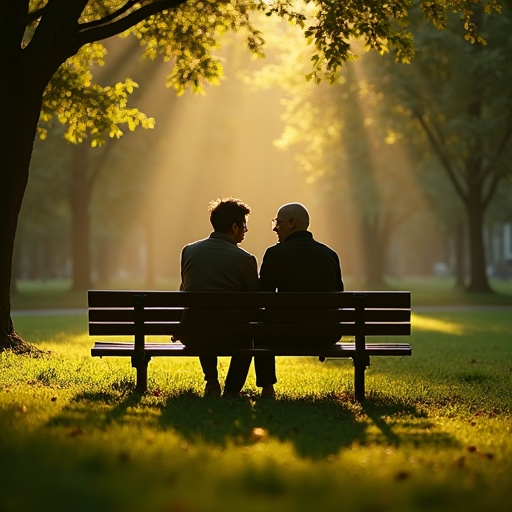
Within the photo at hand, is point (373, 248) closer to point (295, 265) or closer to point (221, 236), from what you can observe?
point (221, 236)

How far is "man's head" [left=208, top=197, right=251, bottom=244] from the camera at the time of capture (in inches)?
326

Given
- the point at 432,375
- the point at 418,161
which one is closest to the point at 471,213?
the point at 418,161

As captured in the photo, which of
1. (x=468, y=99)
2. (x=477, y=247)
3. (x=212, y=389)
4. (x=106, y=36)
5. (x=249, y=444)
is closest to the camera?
(x=249, y=444)

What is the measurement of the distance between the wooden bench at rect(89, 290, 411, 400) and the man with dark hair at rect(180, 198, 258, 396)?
0.76 feet

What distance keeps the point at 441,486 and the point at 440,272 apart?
9215cm

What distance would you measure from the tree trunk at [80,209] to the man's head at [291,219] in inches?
1036

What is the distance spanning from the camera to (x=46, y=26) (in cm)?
1041

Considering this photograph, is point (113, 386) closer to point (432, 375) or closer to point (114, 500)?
point (432, 375)

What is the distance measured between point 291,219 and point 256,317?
3.01 ft

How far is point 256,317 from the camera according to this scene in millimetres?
7828

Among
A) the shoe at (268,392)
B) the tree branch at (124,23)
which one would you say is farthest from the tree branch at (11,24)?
the shoe at (268,392)

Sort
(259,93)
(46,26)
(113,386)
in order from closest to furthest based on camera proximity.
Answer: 1. (113,386)
2. (46,26)
3. (259,93)

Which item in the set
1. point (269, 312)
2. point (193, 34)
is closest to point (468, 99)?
point (193, 34)

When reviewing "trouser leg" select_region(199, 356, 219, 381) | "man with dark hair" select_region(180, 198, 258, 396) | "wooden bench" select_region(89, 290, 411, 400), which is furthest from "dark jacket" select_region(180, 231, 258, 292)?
"trouser leg" select_region(199, 356, 219, 381)
